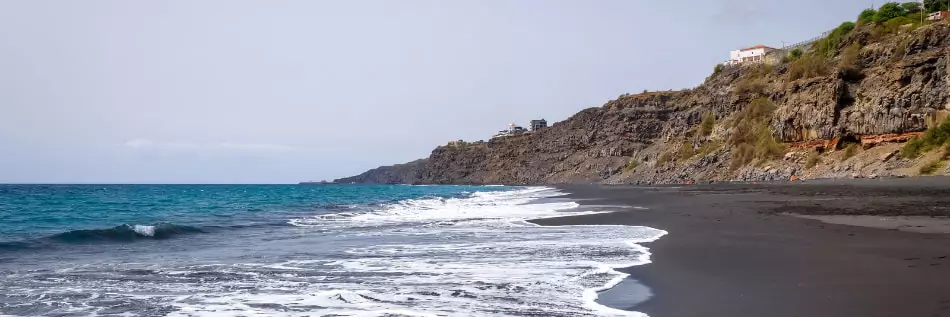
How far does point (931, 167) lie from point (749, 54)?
8301 cm

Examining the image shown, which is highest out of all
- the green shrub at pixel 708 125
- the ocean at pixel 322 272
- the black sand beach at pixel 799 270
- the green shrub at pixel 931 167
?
the green shrub at pixel 708 125

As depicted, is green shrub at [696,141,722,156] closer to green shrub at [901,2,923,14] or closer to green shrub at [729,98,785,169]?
green shrub at [729,98,785,169]

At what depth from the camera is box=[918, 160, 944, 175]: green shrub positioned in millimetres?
31450

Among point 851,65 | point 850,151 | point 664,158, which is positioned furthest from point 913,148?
point 664,158

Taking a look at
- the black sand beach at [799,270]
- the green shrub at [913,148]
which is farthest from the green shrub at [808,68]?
the black sand beach at [799,270]

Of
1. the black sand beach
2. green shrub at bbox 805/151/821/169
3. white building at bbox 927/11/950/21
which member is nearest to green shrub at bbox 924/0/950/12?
white building at bbox 927/11/950/21

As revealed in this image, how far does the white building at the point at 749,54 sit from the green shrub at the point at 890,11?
3650cm

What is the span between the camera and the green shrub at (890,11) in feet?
204

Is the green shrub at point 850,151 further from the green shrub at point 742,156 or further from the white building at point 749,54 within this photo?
the white building at point 749,54

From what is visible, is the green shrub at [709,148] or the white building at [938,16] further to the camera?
the green shrub at [709,148]

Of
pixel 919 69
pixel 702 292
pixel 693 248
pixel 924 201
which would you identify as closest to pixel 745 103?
pixel 919 69

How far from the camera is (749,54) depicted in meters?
109

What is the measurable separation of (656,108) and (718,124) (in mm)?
64966

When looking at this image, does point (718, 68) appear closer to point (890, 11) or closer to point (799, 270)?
point (890, 11)
